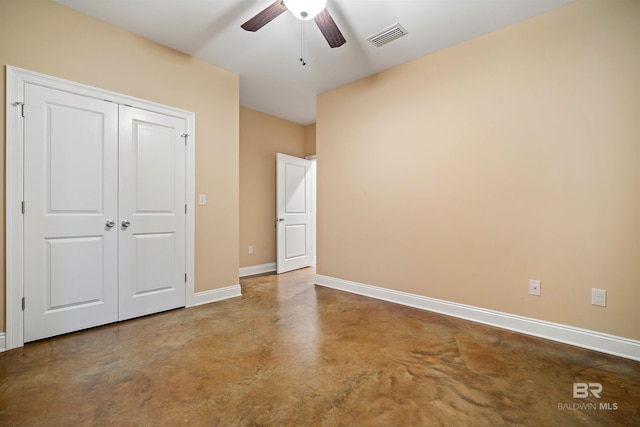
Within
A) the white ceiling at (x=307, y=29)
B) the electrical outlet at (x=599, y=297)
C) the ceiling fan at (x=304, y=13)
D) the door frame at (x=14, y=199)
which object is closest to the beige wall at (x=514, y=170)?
the electrical outlet at (x=599, y=297)

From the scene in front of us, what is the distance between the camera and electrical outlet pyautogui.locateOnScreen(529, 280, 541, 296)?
2419 mm

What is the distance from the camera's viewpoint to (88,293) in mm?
2486

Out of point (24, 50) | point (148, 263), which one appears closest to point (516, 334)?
point (148, 263)

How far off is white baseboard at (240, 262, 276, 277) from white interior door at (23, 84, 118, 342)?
84.9 inches

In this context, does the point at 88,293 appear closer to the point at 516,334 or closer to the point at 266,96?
the point at 266,96

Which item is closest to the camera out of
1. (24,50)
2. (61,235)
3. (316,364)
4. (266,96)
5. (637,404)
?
(637,404)

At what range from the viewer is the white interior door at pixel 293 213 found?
485 centimetres

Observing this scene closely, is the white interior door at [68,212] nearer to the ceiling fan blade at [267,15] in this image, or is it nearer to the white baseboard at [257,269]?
the ceiling fan blade at [267,15]

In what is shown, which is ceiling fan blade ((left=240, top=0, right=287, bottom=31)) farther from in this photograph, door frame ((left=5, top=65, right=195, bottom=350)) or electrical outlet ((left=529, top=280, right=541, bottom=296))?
electrical outlet ((left=529, top=280, right=541, bottom=296))

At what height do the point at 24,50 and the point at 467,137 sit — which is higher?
the point at 24,50

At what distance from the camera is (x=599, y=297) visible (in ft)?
7.13

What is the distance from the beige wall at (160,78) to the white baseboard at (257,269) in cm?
118

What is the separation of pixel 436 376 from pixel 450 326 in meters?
0.94

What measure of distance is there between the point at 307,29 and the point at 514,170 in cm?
230
